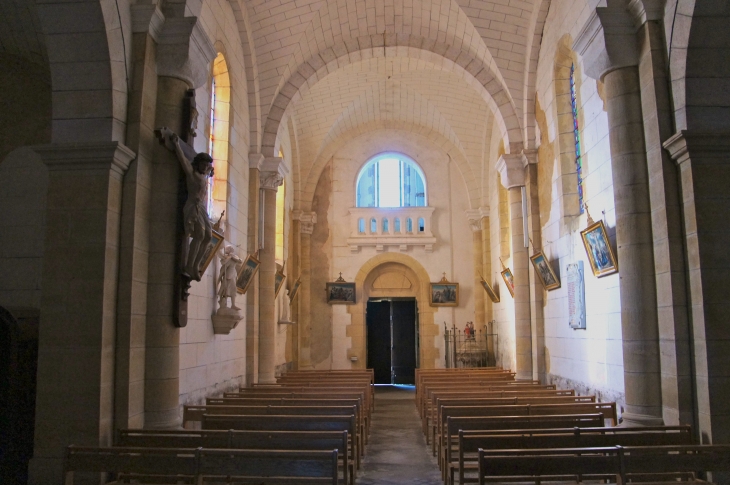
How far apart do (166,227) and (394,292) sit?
1196cm

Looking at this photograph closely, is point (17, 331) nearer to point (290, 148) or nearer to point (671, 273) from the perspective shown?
point (671, 273)

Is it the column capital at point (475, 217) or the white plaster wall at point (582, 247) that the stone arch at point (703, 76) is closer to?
the white plaster wall at point (582, 247)

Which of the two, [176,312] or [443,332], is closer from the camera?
[176,312]

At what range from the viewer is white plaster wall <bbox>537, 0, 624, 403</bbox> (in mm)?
7637

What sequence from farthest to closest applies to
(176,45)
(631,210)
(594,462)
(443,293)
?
(443,293) < (176,45) < (631,210) < (594,462)

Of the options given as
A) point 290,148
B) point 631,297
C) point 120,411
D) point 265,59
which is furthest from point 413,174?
point 120,411

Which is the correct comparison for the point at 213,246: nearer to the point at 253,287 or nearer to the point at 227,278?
the point at 227,278

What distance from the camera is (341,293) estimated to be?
1723 cm

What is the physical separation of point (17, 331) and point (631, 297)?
5815 mm

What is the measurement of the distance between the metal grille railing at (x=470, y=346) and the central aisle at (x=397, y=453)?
3536 mm

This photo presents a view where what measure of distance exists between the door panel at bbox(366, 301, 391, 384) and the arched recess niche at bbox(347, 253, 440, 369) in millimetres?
1555

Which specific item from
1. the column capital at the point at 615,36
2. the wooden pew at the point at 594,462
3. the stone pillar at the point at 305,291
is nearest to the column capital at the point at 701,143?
the column capital at the point at 615,36

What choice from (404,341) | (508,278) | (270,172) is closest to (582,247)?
(508,278)

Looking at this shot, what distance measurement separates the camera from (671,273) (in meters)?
5.63
